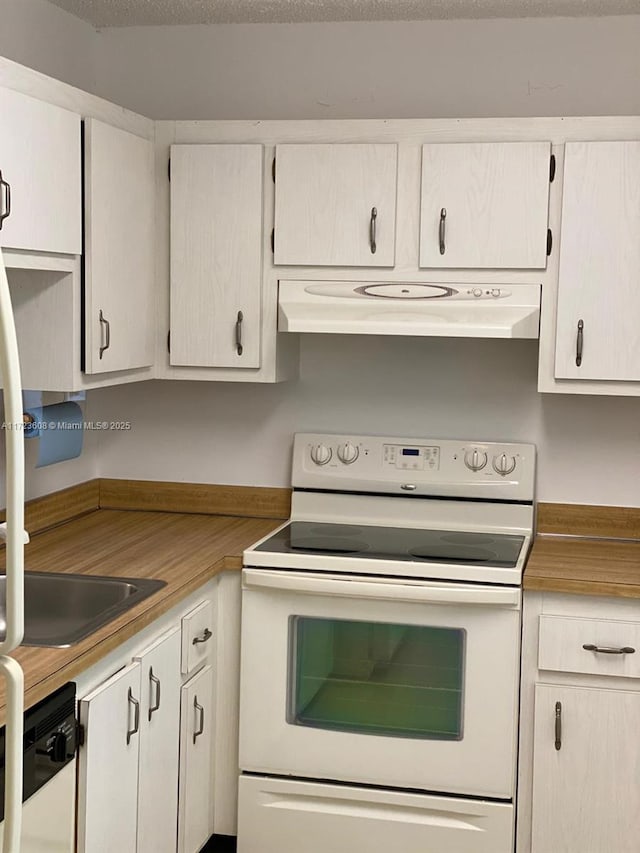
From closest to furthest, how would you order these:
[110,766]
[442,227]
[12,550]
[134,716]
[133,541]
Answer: [12,550], [110,766], [134,716], [442,227], [133,541]

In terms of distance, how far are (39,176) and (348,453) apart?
1358mm

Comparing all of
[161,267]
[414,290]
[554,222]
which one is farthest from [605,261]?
[161,267]

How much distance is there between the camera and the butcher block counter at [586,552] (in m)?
2.87

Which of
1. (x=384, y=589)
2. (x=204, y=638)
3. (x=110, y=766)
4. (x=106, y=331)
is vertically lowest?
(x=110, y=766)

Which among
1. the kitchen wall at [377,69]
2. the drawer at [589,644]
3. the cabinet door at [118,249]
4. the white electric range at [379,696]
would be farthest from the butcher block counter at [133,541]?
the kitchen wall at [377,69]

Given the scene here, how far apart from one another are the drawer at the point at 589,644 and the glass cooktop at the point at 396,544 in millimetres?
205

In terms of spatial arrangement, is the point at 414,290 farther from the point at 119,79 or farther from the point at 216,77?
the point at 119,79

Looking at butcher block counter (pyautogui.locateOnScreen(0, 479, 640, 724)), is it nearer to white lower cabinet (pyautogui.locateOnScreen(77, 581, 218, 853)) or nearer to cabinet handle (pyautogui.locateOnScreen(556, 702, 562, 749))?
white lower cabinet (pyautogui.locateOnScreen(77, 581, 218, 853))

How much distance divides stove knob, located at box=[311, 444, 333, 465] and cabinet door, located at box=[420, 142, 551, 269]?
719 mm

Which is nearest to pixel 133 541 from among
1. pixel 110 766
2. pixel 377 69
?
pixel 110 766

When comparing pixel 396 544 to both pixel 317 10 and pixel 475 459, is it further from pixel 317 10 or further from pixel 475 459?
pixel 317 10

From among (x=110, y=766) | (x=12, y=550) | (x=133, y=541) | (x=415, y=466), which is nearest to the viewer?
(x=12, y=550)

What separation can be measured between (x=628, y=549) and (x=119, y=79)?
85.7 inches

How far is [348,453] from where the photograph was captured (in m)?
3.49
